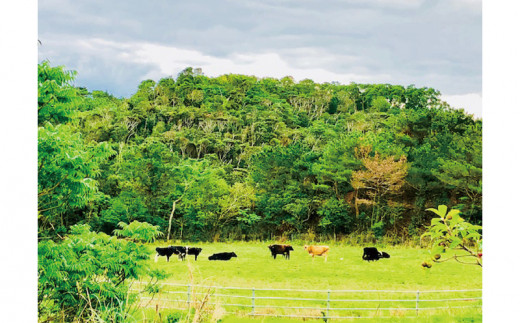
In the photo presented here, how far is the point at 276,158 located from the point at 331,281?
538 cm

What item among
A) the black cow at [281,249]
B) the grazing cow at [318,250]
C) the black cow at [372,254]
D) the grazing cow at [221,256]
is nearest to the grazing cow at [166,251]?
the grazing cow at [221,256]

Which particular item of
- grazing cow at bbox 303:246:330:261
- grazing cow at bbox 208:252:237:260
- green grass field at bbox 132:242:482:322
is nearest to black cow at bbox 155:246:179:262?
green grass field at bbox 132:242:482:322

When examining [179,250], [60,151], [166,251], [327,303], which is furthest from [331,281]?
[60,151]

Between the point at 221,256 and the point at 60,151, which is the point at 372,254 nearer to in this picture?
the point at 221,256

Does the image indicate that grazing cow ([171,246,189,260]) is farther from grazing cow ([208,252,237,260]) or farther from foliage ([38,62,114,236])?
foliage ([38,62,114,236])

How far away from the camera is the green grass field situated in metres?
4.27

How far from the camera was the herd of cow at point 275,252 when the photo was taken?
7.34m

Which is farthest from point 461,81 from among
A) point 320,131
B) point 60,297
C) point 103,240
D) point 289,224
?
point 320,131

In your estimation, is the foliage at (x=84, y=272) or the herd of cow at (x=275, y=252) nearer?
the foliage at (x=84, y=272)

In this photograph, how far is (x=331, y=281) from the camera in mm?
6195

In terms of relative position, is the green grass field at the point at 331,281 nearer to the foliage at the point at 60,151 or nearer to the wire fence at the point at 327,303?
the wire fence at the point at 327,303

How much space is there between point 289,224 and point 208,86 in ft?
14.4
